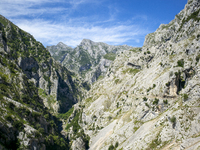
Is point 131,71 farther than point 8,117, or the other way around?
point 131,71

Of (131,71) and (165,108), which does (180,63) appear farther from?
(131,71)

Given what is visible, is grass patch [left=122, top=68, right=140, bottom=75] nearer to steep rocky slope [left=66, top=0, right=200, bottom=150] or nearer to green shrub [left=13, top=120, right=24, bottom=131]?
steep rocky slope [left=66, top=0, right=200, bottom=150]

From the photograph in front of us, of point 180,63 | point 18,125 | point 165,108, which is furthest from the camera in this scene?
point 18,125

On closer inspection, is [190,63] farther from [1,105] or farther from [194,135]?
[1,105]

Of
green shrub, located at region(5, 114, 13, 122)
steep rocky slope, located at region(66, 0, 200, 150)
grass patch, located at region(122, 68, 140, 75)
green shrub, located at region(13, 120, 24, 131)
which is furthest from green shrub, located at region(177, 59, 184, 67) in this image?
green shrub, located at region(5, 114, 13, 122)

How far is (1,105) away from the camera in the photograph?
78.2m

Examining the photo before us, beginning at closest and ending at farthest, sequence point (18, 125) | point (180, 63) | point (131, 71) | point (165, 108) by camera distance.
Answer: point (165, 108) < point (180, 63) < point (18, 125) < point (131, 71)

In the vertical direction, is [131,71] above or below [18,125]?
above

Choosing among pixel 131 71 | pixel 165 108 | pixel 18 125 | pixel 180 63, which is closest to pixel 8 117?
pixel 18 125

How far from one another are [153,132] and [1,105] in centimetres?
8776

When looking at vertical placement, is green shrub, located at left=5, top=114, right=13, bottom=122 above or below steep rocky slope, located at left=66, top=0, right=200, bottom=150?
above

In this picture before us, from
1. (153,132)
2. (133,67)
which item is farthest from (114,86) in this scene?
(153,132)

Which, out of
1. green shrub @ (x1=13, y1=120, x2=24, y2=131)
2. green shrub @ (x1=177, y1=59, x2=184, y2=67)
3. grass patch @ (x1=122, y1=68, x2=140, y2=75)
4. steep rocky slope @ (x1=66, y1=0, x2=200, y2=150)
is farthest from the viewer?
grass patch @ (x1=122, y1=68, x2=140, y2=75)

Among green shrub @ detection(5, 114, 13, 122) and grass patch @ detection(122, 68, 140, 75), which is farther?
grass patch @ detection(122, 68, 140, 75)
